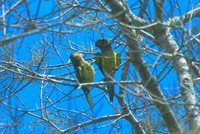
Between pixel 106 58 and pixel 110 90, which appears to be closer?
pixel 110 90

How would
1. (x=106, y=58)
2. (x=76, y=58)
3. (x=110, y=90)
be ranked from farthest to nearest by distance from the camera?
(x=76, y=58) < (x=106, y=58) < (x=110, y=90)

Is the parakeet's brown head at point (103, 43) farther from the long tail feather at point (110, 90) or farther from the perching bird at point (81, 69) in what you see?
the long tail feather at point (110, 90)

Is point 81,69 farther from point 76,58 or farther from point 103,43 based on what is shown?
point 103,43

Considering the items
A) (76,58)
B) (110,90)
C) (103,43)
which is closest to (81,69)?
(76,58)

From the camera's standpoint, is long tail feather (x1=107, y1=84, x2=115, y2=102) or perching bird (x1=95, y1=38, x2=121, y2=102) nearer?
long tail feather (x1=107, y1=84, x2=115, y2=102)

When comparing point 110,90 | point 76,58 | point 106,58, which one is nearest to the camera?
point 110,90

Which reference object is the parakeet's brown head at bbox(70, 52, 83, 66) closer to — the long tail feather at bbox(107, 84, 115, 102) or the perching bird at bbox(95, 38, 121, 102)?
the perching bird at bbox(95, 38, 121, 102)

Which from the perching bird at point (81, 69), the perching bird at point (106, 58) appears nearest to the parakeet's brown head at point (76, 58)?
the perching bird at point (81, 69)

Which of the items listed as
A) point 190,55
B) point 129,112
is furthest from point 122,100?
point 190,55

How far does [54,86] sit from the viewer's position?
554 cm

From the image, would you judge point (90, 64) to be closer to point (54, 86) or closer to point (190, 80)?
point (54, 86)

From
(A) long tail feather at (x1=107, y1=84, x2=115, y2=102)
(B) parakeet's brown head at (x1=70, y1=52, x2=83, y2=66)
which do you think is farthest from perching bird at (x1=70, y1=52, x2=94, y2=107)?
→ (A) long tail feather at (x1=107, y1=84, x2=115, y2=102)

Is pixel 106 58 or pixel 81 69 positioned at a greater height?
pixel 81 69

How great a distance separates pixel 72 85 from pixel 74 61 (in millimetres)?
1668
